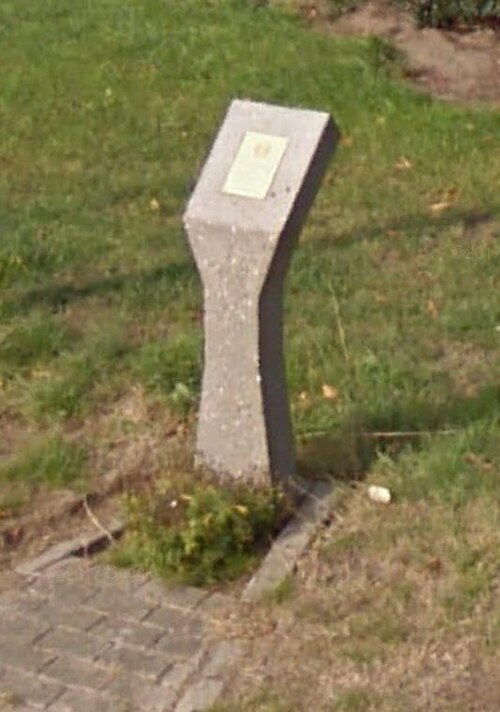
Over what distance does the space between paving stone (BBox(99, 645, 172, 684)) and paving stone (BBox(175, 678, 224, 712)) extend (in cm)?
13

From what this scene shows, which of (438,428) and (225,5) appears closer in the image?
(438,428)

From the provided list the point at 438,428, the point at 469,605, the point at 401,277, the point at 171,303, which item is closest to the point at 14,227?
the point at 171,303

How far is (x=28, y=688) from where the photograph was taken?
16.9 feet

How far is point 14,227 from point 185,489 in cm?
303

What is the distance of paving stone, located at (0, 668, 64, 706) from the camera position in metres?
5.11

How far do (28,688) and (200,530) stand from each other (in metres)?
0.75

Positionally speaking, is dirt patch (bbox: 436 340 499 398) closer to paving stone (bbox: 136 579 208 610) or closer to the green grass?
the green grass

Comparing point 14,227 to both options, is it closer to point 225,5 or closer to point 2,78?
point 2,78

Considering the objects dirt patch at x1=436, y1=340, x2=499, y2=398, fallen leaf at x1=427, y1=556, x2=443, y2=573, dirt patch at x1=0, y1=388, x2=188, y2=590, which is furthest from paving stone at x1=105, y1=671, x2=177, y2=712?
dirt patch at x1=436, y1=340, x2=499, y2=398

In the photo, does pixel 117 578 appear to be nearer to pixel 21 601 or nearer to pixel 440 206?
pixel 21 601

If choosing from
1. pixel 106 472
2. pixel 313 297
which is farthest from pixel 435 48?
pixel 106 472

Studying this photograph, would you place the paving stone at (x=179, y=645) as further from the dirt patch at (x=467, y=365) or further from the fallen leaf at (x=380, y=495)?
the dirt patch at (x=467, y=365)

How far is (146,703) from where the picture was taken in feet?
16.7

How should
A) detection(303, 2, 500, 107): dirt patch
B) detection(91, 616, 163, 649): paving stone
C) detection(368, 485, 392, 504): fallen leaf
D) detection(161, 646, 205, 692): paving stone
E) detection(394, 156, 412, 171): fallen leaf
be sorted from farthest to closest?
1. detection(303, 2, 500, 107): dirt patch
2. detection(394, 156, 412, 171): fallen leaf
3. detection(368, 485, 392, 504): fallen leaf
4. detection(91, 616, 163, 649): paving stone
5. detection(161, 646, 205, 692): paving stone
